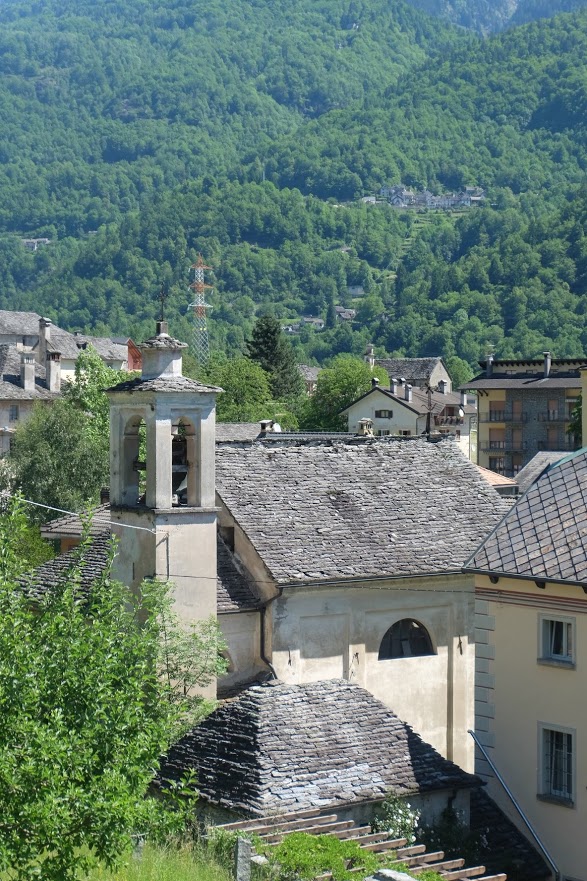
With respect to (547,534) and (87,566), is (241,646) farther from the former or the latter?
(547,534)

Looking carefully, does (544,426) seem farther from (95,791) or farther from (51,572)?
(95,791)

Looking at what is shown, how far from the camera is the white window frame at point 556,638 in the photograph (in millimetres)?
23109

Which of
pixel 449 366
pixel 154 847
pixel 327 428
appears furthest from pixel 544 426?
pixel 154 847

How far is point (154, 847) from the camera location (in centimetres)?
1966

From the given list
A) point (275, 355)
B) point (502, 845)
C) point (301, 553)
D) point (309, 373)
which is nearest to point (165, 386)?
point (301, 553)

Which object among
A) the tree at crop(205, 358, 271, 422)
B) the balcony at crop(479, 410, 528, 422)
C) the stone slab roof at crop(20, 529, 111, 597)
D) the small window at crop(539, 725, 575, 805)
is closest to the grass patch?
the small window at crop(539, 725, 575, 805)

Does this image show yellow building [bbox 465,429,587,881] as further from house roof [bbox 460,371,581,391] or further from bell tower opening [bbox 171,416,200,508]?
house roof [bbox 460,371,581,391]

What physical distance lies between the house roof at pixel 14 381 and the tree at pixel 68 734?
8929cm

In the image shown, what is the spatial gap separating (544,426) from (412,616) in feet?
274

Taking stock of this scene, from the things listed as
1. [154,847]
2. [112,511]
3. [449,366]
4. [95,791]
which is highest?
[449,366]

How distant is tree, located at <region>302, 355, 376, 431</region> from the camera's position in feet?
380

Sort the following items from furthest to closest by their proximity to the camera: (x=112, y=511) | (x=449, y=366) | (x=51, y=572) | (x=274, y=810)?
(x=449, y=366) < (x=51, y=572) < (x=112, y=511) < (x=274, y=810)

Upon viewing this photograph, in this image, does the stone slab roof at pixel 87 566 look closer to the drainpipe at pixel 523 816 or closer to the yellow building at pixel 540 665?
the yellow building at pixel 540 665

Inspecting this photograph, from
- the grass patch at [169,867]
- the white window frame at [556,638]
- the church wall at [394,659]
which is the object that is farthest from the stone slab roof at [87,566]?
the grass patch at [169,867]
